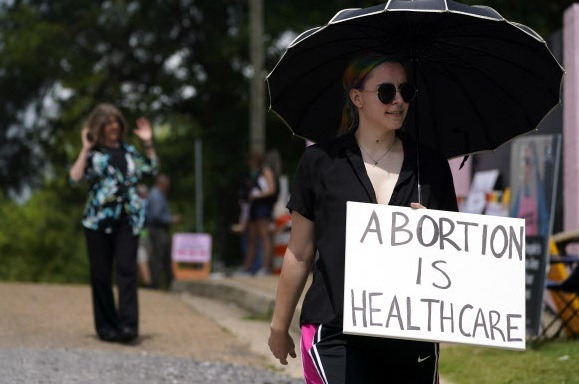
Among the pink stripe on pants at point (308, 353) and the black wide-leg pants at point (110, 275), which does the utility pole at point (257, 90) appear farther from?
the pink stripe on pants at point (308, 353)

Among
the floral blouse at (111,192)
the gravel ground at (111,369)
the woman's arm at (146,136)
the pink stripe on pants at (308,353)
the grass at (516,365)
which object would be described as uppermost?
the woman's arm at (146,136)

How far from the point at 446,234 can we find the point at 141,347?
5.65m

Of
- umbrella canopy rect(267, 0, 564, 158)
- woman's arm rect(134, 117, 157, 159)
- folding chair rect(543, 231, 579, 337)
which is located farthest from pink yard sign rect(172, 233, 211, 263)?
umbrella canopy rect(267, 0, 564, 158)

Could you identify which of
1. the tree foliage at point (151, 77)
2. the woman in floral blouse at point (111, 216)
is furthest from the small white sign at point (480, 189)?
the tree foliage at point (151, 77)

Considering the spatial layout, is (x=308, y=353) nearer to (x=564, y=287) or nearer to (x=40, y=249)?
(x=564, y=287)

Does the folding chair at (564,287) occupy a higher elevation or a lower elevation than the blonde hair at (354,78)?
lower

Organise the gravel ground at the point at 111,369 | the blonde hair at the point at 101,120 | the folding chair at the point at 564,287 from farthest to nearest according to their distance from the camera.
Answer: the blonde hair at the point at 101,120, the folding chair at the point at 564,287, the gravel ground at the point at 111,369

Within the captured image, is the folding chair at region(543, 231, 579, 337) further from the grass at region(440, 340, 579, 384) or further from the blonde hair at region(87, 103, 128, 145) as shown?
the blonde hair at region(87, 103, 128, 145)

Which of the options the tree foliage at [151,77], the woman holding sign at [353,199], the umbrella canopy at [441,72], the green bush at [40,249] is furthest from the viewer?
Result: the green bush at [40,249]

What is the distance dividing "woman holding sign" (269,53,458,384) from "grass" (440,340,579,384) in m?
3.14

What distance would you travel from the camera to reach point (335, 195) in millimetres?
3811

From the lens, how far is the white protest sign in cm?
362

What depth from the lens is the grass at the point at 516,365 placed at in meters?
7.00

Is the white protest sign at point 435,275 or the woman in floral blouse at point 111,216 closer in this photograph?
the white protest sign at point 435,275
